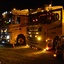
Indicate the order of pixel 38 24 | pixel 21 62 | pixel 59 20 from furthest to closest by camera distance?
pixel 38 24 < pixel 59 20 < pixel 21 62

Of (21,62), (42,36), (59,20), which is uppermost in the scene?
(59,20)

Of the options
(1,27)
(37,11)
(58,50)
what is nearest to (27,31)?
(37,11)

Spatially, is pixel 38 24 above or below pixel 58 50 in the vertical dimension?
above

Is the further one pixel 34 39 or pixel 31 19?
pixel 31 19

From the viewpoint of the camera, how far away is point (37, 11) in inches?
770

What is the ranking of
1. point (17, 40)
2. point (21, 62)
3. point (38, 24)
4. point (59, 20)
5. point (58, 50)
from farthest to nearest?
1. point (17, 40)
2. point (38, 24)
3. point (59, 20)
4. point (58, 50)
5. point (21, 62)

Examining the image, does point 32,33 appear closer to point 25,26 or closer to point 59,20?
point 25,26

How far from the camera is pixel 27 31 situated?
20172 millimetres

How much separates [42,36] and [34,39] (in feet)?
3.88

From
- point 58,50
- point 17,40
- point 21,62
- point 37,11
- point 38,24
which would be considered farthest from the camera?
point 17,40

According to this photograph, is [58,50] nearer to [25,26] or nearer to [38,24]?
[38,24]

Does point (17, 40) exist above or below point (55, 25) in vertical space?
below

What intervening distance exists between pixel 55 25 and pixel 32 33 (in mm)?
2720

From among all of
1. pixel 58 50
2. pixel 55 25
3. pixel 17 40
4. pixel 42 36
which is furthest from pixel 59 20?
pixel 17 40
